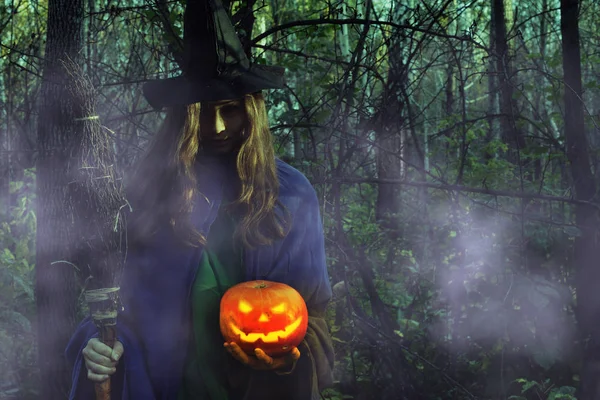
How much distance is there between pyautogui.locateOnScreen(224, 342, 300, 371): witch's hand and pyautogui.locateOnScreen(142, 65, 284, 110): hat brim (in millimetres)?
890

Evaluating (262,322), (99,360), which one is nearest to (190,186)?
(262,322)

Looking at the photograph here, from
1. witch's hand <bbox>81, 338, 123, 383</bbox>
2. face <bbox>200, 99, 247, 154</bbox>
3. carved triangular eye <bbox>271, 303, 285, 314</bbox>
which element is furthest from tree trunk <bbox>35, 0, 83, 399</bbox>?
carved triangular eye <bbox>271, 303, 285, 314</bbox>

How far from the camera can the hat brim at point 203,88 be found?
2.46 metres

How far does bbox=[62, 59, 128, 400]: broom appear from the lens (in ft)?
7.63

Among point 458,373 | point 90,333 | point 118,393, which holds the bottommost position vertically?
point 458,373

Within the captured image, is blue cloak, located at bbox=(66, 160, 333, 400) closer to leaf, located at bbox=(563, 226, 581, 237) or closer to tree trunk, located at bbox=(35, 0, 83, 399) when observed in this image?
tree trunk, located at bbox=(35, 0, 83, 399)

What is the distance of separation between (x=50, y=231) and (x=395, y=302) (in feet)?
9.37

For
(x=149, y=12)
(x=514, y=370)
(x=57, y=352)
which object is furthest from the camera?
(x=514, y=370)

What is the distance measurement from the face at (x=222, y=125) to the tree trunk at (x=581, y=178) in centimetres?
229

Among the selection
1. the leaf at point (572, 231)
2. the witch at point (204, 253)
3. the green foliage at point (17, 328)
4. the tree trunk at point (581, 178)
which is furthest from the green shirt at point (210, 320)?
the green foliage at point (17, 328)

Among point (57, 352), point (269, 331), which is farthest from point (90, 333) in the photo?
point (57, 352)

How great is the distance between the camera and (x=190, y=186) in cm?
263

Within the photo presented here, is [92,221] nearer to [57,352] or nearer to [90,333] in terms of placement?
[90,333]

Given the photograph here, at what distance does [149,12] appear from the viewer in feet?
13.9
